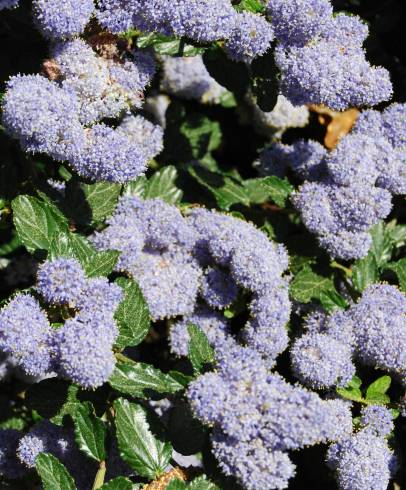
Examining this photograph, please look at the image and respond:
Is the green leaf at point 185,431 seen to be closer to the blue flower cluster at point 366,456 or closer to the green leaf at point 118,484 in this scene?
the green leaf at point 118,484

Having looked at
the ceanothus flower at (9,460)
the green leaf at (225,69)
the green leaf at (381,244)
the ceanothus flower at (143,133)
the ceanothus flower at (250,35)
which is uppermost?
the ceanothus flower at (250,35)

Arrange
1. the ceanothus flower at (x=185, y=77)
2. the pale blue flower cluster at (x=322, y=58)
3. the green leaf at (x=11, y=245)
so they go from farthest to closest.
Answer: the ceanothus flower at (x=185, y=77), the green leaf at (x=11, y=245), the pale blue flower cluster at (x=322, y=58)

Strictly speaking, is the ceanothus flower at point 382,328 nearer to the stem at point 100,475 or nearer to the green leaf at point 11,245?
the stem at point 100,475

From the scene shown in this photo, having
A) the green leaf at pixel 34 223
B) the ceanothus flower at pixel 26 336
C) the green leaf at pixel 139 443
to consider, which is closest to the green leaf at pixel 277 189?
the green leaf at pixel 34 223

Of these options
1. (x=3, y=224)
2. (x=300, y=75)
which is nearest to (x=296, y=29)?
(x=300, y=75)

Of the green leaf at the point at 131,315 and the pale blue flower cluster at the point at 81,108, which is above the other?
the pale blue flower cluster at the point at 81,108

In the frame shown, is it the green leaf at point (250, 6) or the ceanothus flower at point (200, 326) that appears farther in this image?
the ceanothus flower at point (200, 326)

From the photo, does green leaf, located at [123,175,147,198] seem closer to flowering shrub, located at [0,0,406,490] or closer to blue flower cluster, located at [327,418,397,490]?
flowering shrub, located at [0,0,406,490]

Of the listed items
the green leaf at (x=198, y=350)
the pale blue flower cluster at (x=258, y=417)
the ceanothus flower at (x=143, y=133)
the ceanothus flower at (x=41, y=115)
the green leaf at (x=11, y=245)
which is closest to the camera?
the pale blue flower cluster at (x=258, y=417)
